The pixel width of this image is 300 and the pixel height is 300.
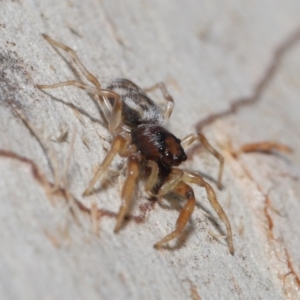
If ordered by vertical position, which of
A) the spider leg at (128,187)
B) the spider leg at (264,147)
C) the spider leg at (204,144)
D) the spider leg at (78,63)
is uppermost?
the spider leg at (264,147)

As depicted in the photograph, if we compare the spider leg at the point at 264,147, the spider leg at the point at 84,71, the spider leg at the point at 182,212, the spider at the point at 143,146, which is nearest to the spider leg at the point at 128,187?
the spider at the point at 143,146

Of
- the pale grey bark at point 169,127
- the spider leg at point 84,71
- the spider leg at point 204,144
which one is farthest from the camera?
the spider leg at point 204,144

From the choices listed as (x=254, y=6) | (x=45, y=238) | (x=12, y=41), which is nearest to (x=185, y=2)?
(x=254, y=6)

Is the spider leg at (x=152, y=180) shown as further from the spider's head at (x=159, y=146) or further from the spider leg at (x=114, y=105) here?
the spider leg at (x=114, y=105)

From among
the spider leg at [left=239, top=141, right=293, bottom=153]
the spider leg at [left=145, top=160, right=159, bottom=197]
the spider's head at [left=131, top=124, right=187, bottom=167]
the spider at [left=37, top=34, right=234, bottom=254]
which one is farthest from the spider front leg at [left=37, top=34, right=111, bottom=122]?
the spider leg at [left=239, top=141, right=293, bottom=153]

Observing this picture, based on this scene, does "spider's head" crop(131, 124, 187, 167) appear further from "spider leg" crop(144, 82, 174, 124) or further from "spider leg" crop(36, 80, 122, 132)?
"spider leg" crop(144, 82, 174, 124)

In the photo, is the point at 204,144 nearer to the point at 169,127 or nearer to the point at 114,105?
the point at 169,127

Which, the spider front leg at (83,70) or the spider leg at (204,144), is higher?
the spider leg at (204,144)

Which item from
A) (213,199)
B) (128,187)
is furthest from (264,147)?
(128,187)

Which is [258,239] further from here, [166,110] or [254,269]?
[166,110]
